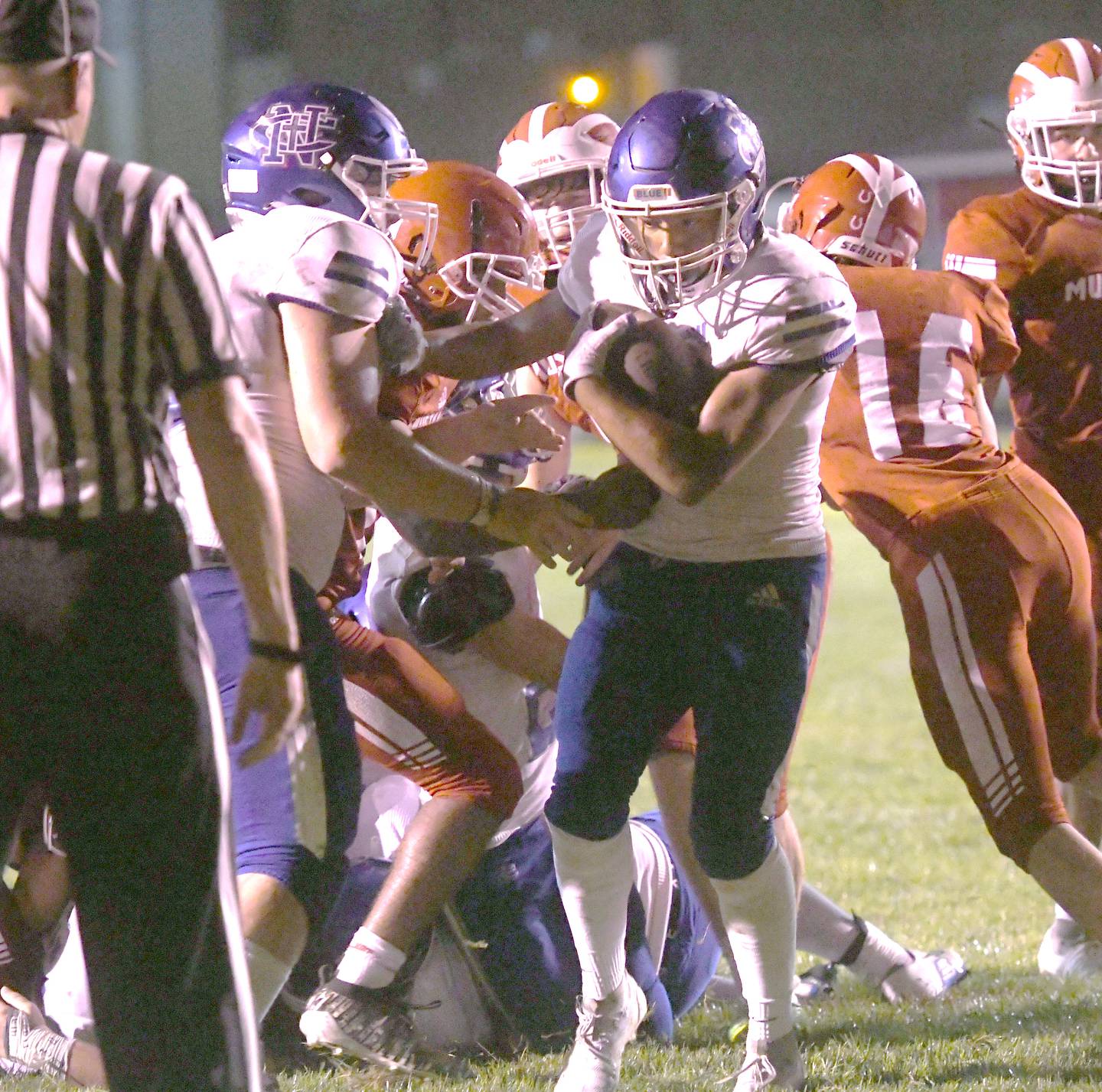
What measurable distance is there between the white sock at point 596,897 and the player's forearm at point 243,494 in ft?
3.31

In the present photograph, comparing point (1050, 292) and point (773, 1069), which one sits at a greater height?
point (1050, 292)

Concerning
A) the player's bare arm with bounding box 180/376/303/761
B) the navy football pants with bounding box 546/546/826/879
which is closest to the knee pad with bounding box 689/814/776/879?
the navy football pants with bounding box 546/546/826/879

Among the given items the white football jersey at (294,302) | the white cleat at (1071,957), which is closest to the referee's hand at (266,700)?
the white football jersey at (294,302)

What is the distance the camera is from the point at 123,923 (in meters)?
1.72

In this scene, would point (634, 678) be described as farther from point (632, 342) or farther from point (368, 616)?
point (368, 616)

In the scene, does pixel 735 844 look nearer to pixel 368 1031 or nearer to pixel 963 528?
pixel 368 1031

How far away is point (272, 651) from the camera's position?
181 centimetres

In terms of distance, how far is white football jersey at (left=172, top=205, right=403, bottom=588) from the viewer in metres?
2.33

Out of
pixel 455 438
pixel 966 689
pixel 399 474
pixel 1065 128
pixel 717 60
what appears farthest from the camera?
pixel 717 60

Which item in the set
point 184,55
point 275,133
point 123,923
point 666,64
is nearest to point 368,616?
point 275,133

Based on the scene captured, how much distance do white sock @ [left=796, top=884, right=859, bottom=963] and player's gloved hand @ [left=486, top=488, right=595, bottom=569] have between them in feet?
3.90

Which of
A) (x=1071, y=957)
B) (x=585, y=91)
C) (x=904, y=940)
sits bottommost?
(x=904, y=940)

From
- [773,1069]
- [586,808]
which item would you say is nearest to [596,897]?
[586,808]

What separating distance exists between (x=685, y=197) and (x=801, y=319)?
25cm
